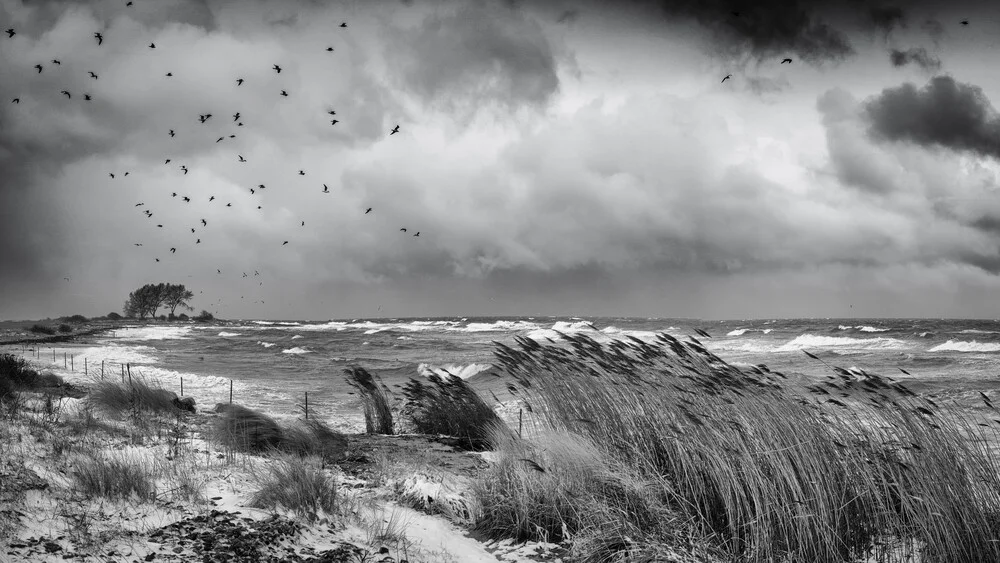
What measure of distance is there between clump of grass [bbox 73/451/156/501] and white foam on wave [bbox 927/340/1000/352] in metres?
43.5

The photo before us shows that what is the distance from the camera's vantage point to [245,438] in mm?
8016

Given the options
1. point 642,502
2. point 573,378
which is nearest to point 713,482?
point 642,502

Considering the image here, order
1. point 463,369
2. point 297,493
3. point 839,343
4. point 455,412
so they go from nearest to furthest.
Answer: point 297,493 < point 455,412 < point 463,369 < point 839,343

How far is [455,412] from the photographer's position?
10898 millimetres

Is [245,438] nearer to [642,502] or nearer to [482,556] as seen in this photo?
[482,556]

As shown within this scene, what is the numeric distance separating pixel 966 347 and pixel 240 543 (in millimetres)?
45783

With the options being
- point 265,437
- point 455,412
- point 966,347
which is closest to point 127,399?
point 265,437

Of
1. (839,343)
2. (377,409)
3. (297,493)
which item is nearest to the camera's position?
(297,493)

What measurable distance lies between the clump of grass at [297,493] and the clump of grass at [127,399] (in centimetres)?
658

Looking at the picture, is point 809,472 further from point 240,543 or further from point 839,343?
point 839,343

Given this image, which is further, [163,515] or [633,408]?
[633,408]

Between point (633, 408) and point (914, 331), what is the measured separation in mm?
54097

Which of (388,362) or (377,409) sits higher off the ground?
(377,409)

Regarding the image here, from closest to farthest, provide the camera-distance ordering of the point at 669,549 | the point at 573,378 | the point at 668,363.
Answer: the point at 669,549 < the point at 668,363 < the point at 573,378
